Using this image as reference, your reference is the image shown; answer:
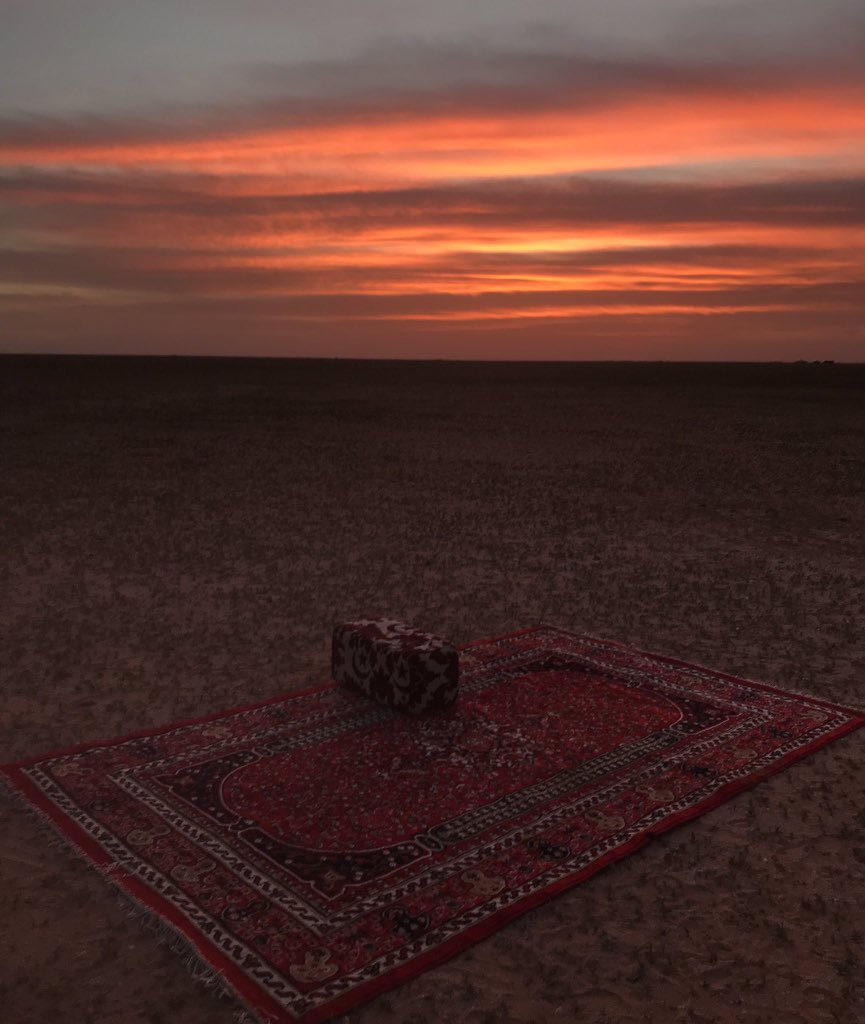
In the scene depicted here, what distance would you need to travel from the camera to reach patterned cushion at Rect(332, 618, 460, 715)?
556cm

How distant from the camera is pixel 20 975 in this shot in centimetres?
342

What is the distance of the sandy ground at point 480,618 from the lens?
11.3 ft

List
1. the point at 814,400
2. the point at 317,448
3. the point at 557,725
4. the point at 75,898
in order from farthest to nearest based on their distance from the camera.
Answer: the point at 814,400
the point at 317,448
the point at 557,725
the point at 75,898

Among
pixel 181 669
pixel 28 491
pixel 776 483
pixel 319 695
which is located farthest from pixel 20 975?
pixel 776 483

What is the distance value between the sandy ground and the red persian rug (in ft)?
0.49

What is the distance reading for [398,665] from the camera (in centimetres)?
559


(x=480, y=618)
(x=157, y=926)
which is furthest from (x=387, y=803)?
(x=480, y=618)

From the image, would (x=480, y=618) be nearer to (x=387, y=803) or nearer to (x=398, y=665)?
(x=398, y=665)

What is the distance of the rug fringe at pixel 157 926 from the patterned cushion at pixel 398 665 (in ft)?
6.35

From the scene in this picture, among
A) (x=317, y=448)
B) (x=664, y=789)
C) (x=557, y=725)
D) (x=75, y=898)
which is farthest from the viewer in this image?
(x=317, y=448)

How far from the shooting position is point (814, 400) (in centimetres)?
4094

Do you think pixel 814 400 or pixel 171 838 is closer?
pixel 171 838

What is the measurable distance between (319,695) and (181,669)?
1080mm

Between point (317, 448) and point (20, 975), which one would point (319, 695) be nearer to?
point (20, 975)
